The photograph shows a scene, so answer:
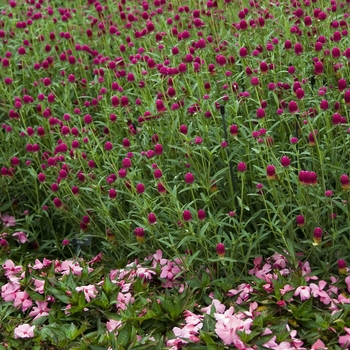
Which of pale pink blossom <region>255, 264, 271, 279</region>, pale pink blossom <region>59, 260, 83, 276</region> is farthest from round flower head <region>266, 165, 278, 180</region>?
pale pink blossom <region>59, 260, 83, 276</region>

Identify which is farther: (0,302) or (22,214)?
(22,214)

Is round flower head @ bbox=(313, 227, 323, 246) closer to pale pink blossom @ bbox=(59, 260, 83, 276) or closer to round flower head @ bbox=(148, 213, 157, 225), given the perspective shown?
round flower head @ bbox=(148, 213, 157, 225)

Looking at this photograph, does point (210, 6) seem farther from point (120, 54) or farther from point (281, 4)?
point (120, 54)

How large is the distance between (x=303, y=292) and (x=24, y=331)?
132cm

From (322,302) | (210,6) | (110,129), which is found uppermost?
(210,6)

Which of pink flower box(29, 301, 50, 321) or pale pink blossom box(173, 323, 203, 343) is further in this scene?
pink flower box(29, 301, 50, 321)

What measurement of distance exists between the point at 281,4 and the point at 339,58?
104 cm

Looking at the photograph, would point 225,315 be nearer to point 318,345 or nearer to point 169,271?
point 318,345

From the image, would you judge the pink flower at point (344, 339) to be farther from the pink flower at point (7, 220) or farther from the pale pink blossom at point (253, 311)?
the pink flower at point (7, 220)

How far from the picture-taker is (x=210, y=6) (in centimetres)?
505

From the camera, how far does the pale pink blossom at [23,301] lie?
390 centimetres

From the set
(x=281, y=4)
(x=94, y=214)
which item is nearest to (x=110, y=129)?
(x=94, y=214)

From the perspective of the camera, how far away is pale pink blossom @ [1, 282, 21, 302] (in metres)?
3.96

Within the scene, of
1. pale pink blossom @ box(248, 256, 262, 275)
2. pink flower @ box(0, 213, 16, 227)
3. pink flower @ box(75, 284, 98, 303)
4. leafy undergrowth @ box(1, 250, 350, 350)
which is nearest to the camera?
leafy undergrowth @ box(1, 250, 350, 350)
